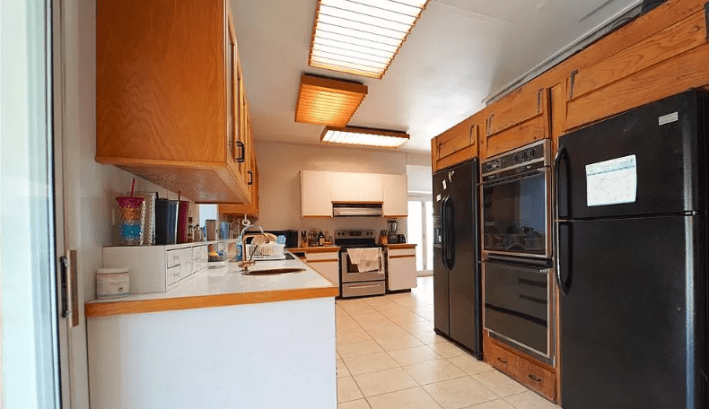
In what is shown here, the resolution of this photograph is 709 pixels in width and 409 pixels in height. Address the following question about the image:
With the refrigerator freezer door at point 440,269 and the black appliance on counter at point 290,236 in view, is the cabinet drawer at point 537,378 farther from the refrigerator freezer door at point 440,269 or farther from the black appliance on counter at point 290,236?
the black appliance on counter at point 290,236

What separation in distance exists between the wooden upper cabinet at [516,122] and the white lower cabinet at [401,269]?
2993 mm

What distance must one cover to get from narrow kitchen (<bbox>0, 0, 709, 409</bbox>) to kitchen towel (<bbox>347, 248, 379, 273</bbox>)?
2.05 m

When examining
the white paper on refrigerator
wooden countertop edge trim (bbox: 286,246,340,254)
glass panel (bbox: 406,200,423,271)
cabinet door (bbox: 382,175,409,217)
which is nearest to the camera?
the white paper on refrigerator

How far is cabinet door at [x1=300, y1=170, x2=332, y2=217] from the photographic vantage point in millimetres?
4930

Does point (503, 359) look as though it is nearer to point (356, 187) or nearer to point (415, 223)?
point (356, 187)

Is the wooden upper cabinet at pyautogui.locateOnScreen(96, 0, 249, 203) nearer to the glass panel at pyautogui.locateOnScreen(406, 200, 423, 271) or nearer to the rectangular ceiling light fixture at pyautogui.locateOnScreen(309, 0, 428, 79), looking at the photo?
the rectangular ceiling light fixture at pyautogui.locateOnScreen(309, 0, 428, 79)

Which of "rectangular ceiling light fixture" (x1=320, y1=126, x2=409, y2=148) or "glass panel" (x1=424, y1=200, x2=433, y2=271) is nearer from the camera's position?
"rectangular ceiling light fixture" (x1=320, y1=126, x2=409, y2=148)

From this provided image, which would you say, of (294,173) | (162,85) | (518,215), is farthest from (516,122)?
(294,173)

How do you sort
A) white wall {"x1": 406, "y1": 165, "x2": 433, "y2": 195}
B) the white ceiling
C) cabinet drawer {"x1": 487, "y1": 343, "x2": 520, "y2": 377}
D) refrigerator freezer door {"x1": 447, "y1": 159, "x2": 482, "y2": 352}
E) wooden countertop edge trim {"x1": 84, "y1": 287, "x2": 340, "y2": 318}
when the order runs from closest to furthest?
wooden countertop edge trim {"x1": 84, "y1": 287, "x2": 340, "y2": 318} < the white ceiling < cabinet drawer {"x1": 487, "y1": 343, "x2": 520, "y2": 377} < refrigerator freezer door {"x1": 447, "y1": 159, "x2": 482, "y2": 352} < white wall {"x1": 406, "y1": 165, "x2": 433, "y2": 195}

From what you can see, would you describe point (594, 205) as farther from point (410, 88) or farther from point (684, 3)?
point (410, 88)

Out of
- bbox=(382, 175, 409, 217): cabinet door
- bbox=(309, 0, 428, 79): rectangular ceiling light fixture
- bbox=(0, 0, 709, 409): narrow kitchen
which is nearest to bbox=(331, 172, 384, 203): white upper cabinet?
bbox=(382, 175, 409, 217): cabinet door

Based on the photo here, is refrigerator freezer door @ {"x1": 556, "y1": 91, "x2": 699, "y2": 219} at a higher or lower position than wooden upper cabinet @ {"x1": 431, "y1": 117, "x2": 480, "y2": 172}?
lower

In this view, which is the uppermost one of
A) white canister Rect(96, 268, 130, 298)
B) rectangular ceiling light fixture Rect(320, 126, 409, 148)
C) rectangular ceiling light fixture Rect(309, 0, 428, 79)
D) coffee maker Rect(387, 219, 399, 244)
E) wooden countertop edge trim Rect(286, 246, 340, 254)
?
rectangular ceiling light fixture Rect(309, 0, 428, 79)

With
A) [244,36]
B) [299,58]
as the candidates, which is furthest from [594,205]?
[244,36]
